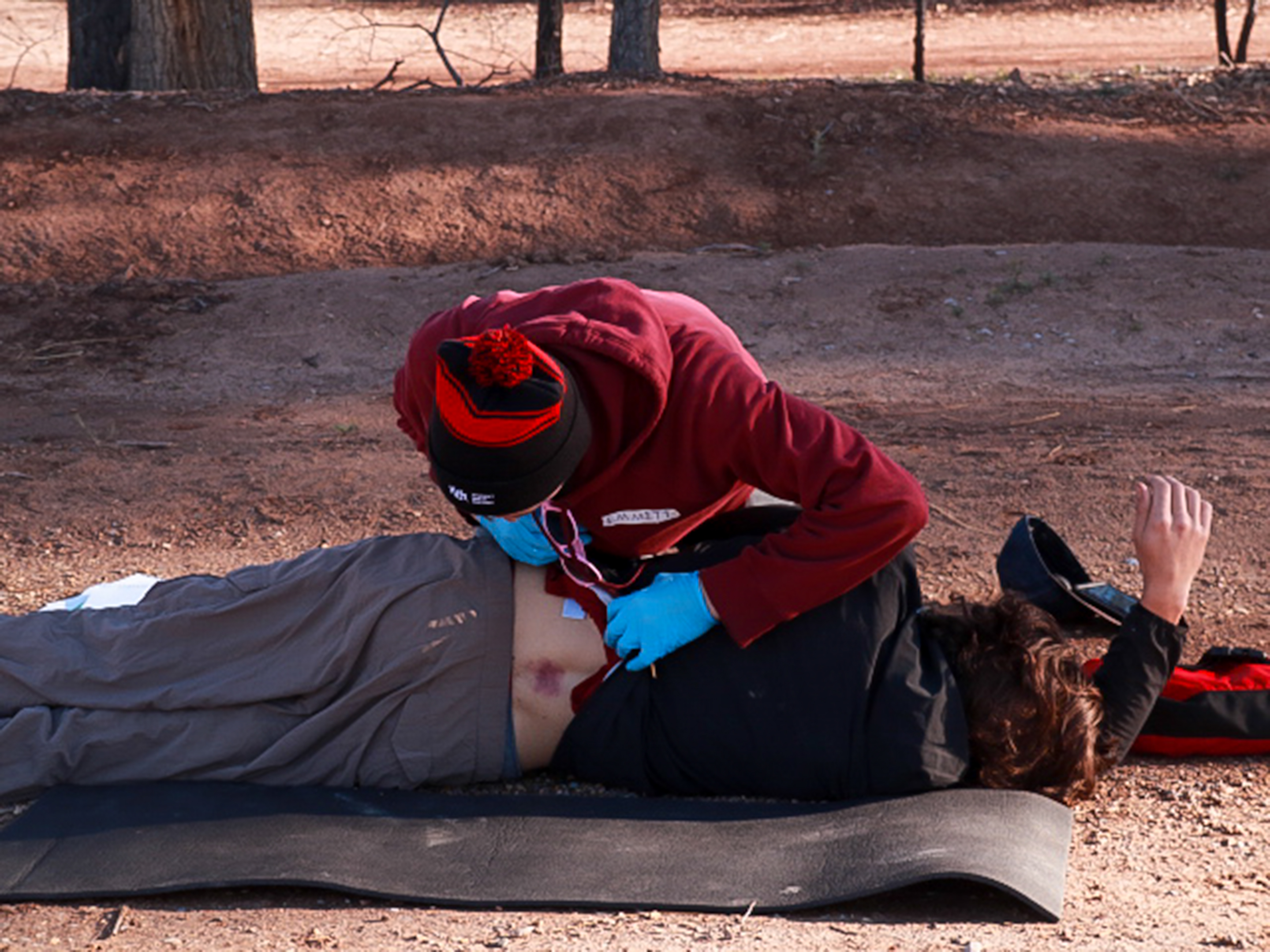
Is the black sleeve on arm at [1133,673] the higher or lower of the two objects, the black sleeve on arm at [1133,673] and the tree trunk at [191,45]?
the lower

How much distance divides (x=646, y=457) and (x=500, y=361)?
1.48ft

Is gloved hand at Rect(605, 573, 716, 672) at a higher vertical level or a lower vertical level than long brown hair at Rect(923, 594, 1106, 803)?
higher

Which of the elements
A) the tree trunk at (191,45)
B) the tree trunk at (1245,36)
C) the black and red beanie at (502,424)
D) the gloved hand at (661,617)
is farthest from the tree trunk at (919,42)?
the black and red beanie at (502,424)

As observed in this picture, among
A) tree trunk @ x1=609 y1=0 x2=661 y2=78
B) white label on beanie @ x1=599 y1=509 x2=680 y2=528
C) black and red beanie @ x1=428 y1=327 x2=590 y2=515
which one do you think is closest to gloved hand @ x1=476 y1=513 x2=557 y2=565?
white label on beanie @ x1=599 y1=509 x2=680 y2=528

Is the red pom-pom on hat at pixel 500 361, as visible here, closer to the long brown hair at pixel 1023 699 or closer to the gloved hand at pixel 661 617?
the gloved hand at pixel 661 617

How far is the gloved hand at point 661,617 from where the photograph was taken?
287cm

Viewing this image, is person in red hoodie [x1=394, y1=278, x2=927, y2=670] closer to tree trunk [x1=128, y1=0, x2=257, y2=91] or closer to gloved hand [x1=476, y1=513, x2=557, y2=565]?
gloved hand [x1=476, y1=513, x2=557, y2=565]

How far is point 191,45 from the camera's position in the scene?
9555mm

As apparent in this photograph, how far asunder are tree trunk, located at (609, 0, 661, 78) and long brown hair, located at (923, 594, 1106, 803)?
7726mm

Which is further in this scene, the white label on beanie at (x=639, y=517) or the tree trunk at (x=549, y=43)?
the tree trunk at (x=549, y=43)

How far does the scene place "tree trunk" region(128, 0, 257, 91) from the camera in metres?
9.47

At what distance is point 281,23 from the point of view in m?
17.2

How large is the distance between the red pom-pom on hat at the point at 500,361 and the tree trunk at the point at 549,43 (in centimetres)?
769

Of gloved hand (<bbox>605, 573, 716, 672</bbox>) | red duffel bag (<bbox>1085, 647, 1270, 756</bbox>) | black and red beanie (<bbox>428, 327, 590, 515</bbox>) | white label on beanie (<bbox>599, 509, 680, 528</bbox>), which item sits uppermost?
black and red beanie (<bbox>428, 327, 590, 515</bbox>)
